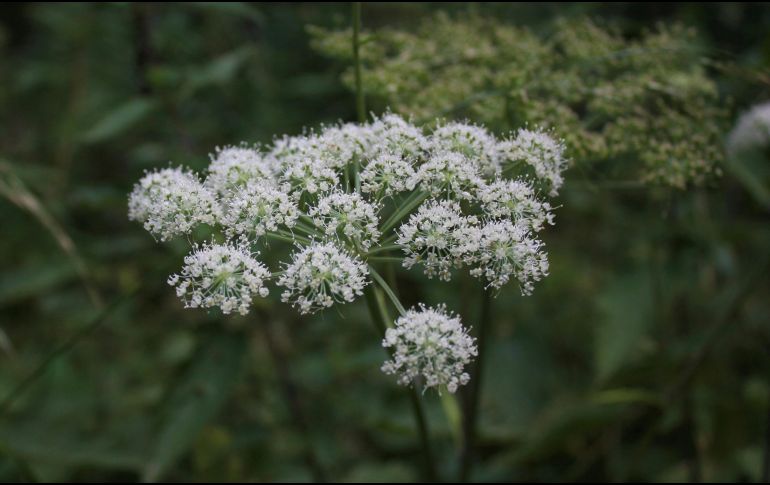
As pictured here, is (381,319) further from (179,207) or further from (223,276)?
(179,207)

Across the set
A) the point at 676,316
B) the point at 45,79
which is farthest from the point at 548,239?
the point at 45,79

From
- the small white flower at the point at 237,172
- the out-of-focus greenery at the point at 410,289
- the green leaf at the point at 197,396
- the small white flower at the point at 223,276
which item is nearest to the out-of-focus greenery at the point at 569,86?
the out-of-focus greenery at the point at 410,289

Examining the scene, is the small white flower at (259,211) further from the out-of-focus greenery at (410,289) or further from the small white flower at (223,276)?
the out-of-focus greenery at (410,289)

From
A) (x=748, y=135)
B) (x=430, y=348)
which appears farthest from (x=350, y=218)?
(x=748, y=135)

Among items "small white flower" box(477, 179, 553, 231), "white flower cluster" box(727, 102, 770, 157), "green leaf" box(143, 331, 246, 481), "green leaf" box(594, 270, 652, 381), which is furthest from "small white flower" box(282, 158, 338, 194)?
"white flower cluster" box(727, 102, 770, 157)

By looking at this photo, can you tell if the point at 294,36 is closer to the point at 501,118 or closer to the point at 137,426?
the point at 501,118

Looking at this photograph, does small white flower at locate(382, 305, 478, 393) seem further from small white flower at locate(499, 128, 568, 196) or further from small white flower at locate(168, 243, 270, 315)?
small white flower at locate(499, 128, 568, 196)
